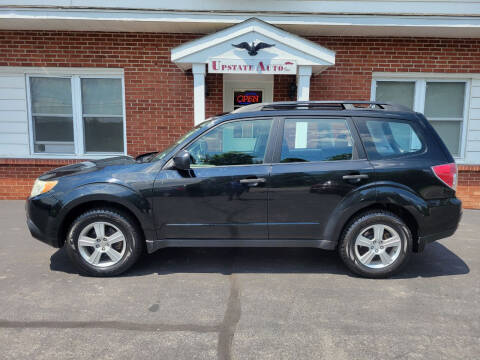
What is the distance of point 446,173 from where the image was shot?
3836mm

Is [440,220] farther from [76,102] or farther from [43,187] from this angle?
[76,102]

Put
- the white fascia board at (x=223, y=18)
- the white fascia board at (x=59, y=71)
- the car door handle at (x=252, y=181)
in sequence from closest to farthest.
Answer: the car door handle at (x=252, y=181) → the white fascia board at (x=223, y=18) → the white fascia board at (x=59, y=71)

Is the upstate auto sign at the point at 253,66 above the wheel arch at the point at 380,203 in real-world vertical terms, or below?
above

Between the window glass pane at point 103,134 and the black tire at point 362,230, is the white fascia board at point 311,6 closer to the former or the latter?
the window glass pane at point 103,134

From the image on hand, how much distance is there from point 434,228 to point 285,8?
188 inches

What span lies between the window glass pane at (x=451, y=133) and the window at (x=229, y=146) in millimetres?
A: 5326

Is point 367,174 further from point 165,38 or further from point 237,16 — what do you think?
point 165,38

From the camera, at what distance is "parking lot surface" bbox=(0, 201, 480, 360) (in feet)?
8.83

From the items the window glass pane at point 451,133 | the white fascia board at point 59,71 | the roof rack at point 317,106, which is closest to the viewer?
the roof rack at point 317,106

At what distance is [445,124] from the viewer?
25.0 feet

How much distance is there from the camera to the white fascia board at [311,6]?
662 cm

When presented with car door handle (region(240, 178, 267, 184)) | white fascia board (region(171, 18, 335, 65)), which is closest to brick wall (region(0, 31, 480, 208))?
white fascia board (region(171, 18, 335, 65))

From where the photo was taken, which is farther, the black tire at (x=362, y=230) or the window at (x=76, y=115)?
the window at (x=76, y=115)

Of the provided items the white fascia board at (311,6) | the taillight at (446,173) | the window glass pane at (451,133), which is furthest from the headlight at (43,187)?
the window glass pane at (451,133)
